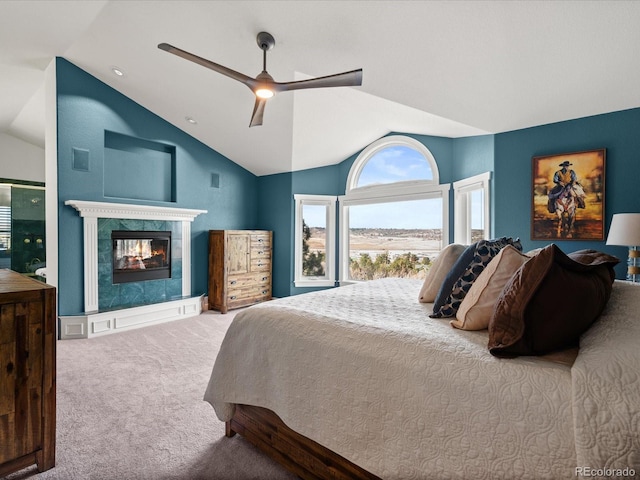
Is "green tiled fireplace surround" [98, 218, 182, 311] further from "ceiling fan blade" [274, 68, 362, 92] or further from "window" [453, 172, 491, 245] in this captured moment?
"window" [453, 172, 491, 245]

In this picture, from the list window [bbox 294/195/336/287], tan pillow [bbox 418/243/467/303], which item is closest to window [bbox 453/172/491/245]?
tan pillow [bbox 418/243/467/303]

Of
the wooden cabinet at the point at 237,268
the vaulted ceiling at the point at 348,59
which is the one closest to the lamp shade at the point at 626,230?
the vaulted ceiling at the point at 348,59

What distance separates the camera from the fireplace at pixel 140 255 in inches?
171

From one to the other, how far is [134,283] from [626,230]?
5.28 meters

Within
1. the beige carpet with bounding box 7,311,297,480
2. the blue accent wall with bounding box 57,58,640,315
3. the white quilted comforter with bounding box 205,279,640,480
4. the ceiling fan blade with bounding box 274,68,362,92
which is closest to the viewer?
the white quilted comforter with bounding box 205,279,640,480

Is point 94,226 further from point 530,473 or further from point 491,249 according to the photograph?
point 530,473

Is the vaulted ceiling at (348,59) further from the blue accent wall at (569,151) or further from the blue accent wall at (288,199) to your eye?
the blue accent wall at (288,199)

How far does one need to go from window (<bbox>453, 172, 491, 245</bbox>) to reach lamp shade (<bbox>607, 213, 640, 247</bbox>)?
1177mm

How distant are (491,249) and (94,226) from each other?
435 centimetres

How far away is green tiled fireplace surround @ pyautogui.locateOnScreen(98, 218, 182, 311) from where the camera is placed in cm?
414

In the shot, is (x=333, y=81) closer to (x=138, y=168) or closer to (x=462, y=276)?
(x=462, y=276)

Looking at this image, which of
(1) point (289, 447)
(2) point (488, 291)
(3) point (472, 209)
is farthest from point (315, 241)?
(2) point (488, 291)

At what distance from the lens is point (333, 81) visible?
2.37 metres

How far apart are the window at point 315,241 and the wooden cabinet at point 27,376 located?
415 centimetres
